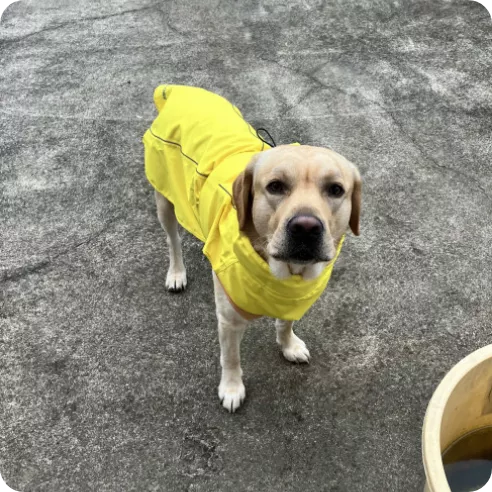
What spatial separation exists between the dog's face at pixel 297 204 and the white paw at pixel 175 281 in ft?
3.61

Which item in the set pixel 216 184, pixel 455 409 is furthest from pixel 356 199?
pixel 455 409

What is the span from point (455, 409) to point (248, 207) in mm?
1111

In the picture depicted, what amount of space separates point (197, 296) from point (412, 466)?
1522 mm

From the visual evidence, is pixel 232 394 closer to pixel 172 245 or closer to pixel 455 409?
pixel 172 245

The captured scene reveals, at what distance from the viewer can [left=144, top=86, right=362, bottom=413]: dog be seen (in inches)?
77.9

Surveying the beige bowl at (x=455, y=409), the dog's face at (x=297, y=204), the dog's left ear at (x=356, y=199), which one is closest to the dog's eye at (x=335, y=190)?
the dog's face at (x=297, y=204)

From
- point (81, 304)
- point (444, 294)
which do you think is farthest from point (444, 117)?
point (81, 304)

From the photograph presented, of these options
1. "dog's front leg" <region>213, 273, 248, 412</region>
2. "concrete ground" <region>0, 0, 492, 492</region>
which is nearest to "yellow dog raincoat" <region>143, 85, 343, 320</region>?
"dog's front leg" <region>213, 273, 248, 412</region>

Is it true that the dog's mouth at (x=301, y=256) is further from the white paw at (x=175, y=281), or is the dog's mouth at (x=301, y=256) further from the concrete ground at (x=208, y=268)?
the white paw at (x=175, y=281)

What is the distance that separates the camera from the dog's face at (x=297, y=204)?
191 centimetres

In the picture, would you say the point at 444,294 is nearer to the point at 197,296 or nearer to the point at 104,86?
the point at 197,296

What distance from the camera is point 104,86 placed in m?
4.79

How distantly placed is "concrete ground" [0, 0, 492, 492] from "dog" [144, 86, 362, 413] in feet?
1.01

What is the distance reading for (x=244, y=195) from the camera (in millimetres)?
2113
